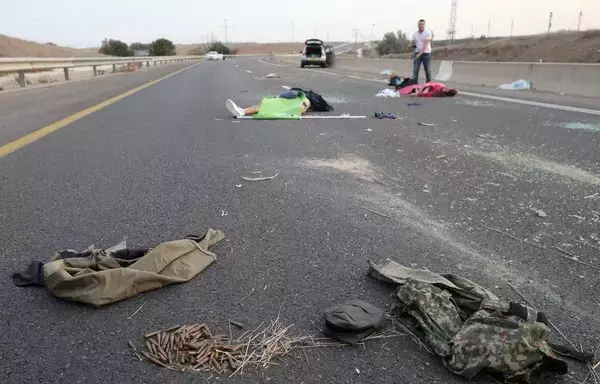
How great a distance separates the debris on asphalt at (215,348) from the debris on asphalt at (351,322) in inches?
5.1

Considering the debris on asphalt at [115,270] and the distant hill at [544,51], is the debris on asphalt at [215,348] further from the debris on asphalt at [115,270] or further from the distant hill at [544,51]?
the distant hill at [544,51]

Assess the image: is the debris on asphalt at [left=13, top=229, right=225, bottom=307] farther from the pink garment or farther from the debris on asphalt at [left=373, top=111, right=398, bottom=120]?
the pink garment

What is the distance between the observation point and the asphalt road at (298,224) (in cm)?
218

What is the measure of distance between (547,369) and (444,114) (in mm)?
7682

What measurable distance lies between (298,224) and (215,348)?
5.14 feet

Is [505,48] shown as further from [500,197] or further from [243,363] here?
[243,363]

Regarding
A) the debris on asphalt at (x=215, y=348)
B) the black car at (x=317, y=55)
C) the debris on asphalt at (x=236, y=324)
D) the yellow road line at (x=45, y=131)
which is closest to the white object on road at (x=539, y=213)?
the debris on asphalt at (x=215, y=348)

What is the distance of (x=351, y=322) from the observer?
2.27m

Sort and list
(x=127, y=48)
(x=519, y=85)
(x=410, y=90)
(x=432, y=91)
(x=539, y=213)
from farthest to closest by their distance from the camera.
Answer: (x=127, y=48) → (x=519, y=85) → (x=410, y=90) → (x=432, y=91) → (x=539, y=213)

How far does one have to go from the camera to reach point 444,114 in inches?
364

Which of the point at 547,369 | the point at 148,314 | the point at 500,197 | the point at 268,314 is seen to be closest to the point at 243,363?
the point at 268,314

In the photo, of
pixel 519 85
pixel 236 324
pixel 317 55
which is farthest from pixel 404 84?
pixel 317 55

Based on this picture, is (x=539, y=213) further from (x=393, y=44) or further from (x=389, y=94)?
(x=393, y=44)

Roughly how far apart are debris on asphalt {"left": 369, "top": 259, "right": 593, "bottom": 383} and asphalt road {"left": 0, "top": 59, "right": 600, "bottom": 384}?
0.08 m
